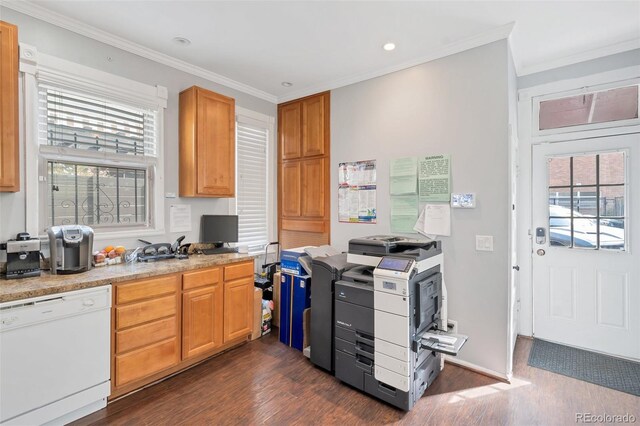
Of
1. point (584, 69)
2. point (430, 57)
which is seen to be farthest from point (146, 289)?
point (584, 69)

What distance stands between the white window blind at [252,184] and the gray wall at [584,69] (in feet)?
10.5

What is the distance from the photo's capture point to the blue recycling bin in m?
3.12

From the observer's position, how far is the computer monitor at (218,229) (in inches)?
136

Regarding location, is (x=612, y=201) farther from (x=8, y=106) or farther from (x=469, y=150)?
(x=8, y=106)

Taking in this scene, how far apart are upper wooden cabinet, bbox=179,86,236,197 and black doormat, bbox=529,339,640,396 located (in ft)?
11.9

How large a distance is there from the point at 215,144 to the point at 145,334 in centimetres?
195

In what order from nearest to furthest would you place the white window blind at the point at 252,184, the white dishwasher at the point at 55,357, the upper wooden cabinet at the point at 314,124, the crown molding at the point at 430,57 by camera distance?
the white dishwasher at the point at 55,357 < the crown molding at the point at 430,57 < the upper wooden cabinet at the point at 314,124 < the white window blind at the point at 252,184

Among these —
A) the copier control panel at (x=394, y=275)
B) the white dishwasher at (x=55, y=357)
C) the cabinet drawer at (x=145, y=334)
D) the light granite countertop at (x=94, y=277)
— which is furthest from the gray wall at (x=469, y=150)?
the white dishwasher at (x=55, y=357)

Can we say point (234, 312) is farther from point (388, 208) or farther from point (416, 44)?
point (416, 44)

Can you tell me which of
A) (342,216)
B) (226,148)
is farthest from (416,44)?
(226,148)

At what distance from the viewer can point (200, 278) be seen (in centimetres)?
276

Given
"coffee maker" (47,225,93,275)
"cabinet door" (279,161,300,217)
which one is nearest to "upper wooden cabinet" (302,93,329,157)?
"cabinet door" (279,161,300,217)

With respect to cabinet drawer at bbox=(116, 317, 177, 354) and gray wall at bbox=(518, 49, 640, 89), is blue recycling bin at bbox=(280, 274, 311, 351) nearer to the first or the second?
cabinet drawer at bbox=(116, 317, 177, 354)

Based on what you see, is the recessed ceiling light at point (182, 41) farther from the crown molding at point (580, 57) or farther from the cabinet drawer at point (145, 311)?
the crown molding at point (580, 57)
